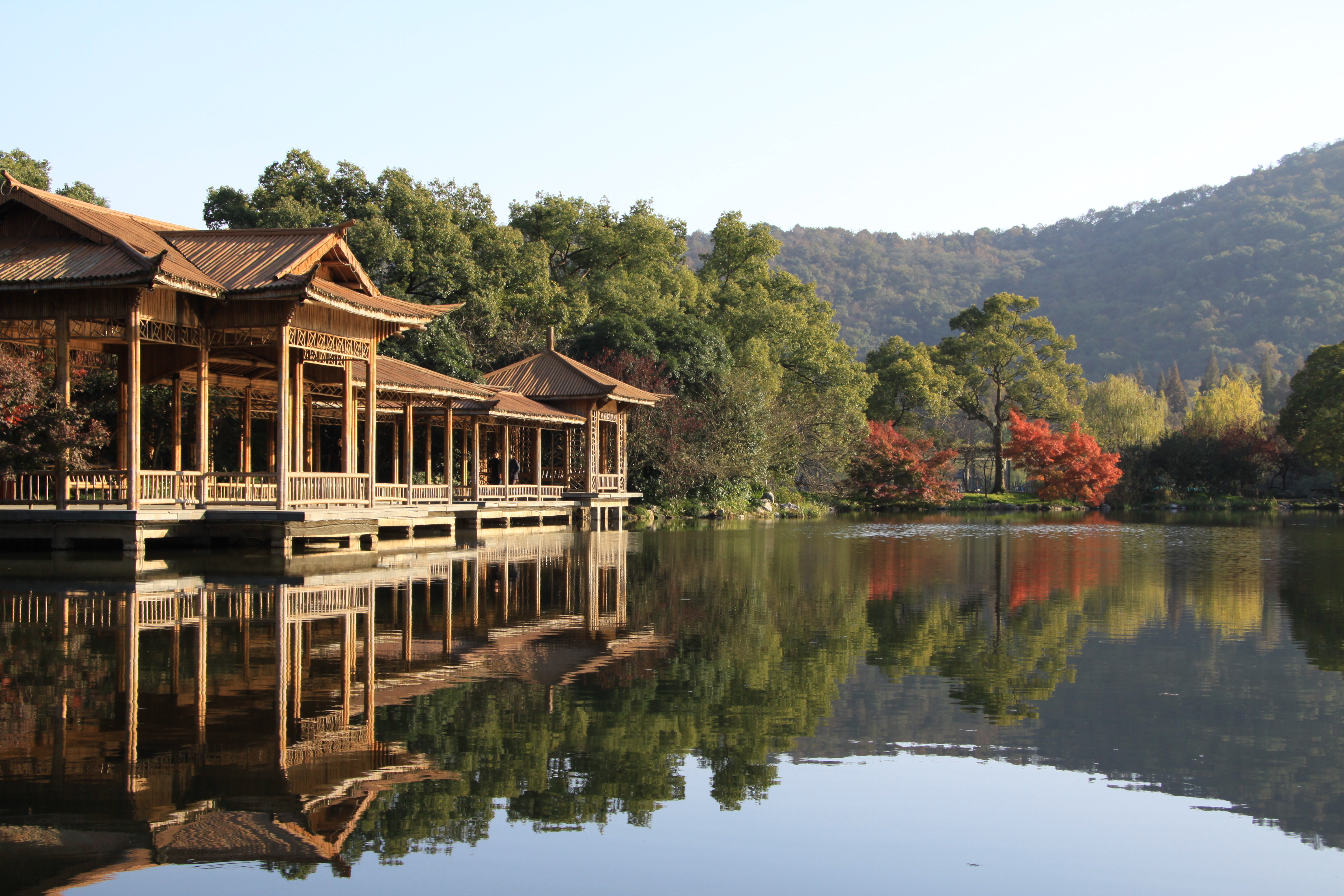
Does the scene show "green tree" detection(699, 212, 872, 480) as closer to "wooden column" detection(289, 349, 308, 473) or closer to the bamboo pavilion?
"wooden column" detection(289, 349, 308, 473)

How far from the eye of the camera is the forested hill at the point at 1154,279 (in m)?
112

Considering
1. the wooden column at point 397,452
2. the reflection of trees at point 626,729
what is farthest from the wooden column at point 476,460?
the reflection of trees at point 626,729

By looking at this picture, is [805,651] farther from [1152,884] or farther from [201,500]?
[201,500]

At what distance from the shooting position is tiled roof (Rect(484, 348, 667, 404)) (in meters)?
32.8

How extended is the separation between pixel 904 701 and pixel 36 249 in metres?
16.6

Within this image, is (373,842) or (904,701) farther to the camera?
(904,701)

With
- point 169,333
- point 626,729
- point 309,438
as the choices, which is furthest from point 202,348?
point 626,729

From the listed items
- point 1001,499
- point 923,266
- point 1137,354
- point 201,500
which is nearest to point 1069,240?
point 923,266

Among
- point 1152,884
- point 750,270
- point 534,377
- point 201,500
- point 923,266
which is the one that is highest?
point 923,266

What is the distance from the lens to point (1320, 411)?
5262 cm

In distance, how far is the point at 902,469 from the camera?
5178cm

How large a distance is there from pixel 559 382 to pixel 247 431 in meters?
10.6

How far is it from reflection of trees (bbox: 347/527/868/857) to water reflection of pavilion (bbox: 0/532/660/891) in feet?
0.77

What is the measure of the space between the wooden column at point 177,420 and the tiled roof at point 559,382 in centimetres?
1262
